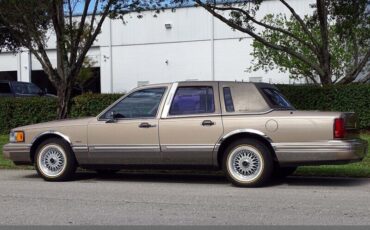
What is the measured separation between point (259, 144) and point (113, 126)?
2444 millimetres

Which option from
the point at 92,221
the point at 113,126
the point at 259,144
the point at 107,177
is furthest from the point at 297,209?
the point at 107,177

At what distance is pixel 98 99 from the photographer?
19547mm

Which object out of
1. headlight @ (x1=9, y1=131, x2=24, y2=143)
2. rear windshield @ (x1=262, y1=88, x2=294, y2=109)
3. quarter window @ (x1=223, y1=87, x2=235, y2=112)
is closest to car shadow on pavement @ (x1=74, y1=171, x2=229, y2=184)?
headlight @ (x1=9, y1=131, x2=24, y2=143)

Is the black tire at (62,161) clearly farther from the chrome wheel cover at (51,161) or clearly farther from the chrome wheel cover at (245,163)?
the chrome wheel cover at (245,163)

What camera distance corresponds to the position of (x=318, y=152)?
357 inches

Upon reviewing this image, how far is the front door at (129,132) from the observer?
989cm

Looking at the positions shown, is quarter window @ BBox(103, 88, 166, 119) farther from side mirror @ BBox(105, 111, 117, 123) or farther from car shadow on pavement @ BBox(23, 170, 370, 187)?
car shadow on pavement @ BBox(23, 170, 370, 187)

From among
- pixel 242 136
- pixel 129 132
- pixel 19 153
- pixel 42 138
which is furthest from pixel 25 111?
pixel 242 136

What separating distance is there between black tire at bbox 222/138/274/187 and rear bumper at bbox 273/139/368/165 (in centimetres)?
20

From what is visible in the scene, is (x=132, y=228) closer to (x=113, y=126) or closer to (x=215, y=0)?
(x=113, y=126)

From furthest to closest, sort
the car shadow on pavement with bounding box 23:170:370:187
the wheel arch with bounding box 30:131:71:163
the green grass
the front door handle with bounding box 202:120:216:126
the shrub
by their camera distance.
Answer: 1. the shrub
2. the green grass
3. the wheel arch with bounding box 30:131:71:163
4. the car shadow on pavement with bounding box 23:170:370:187
5. the front door handle with bounding box 202:120:216:126

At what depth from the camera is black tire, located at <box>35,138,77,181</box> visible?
34.2 ft

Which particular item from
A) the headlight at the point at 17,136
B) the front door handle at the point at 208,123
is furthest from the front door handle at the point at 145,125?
the headlight at the point at 17,136

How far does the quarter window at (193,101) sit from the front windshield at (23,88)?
1736cm
